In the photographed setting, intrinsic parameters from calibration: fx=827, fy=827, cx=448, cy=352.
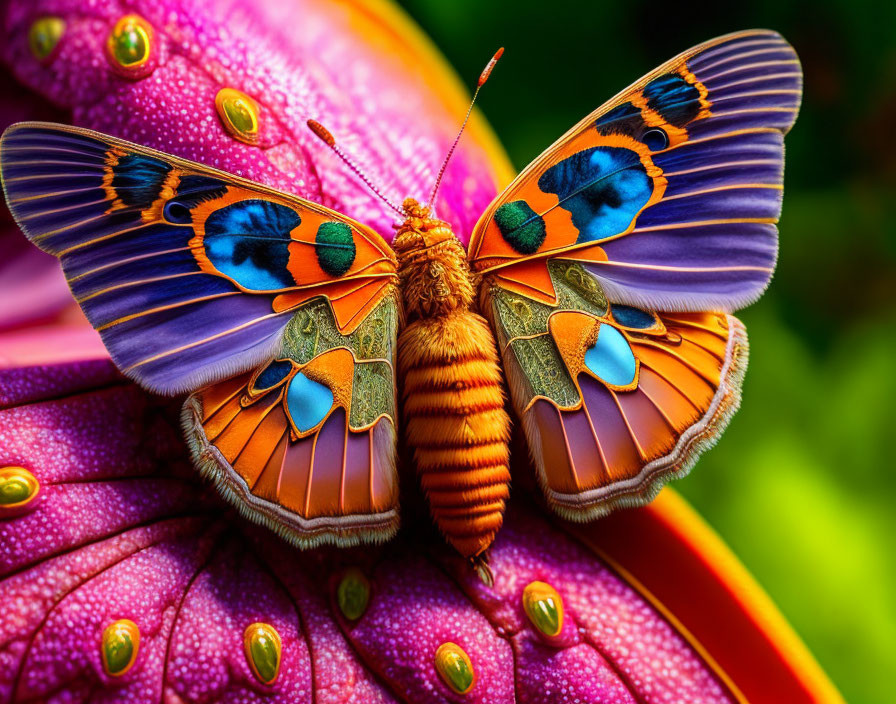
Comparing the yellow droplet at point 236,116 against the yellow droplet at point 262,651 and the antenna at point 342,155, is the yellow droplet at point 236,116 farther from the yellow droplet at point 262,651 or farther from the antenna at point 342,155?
the yellow droplet at point 262,651

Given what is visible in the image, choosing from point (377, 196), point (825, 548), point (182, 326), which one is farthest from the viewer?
point (825, 548)

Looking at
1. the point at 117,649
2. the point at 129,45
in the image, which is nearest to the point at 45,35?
the point at 129,45

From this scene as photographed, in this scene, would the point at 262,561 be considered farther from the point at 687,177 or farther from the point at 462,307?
the point at 687,177

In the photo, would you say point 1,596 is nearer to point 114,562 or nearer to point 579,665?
point 114,562

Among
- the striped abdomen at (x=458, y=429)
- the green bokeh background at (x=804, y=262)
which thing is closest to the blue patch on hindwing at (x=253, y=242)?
the striped abdomen at (x=458, y=429)

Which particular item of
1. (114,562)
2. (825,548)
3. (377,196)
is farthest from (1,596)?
(825,548)

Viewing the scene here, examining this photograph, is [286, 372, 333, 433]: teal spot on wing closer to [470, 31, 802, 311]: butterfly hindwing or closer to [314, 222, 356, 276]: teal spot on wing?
[314, 222, 356, 276]: teal spot on wing
